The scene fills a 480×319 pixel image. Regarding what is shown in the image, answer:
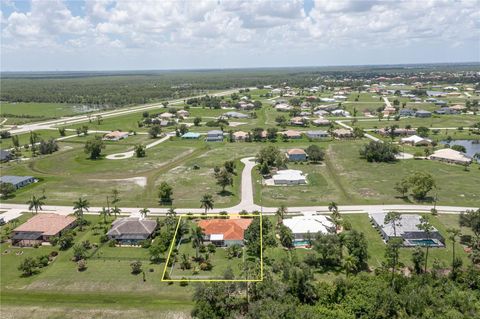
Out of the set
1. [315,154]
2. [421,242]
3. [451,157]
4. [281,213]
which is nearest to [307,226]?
[281,213]

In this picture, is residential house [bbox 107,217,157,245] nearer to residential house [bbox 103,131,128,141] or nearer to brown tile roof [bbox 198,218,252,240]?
brown tile roof [bbox 198,218,252,240]

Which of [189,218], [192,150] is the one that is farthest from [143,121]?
[189,218]

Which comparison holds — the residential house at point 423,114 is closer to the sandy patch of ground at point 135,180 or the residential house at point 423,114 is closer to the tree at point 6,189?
the sandy patch of ground at point 135,180

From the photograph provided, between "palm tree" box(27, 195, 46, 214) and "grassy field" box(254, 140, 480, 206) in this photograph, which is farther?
"grassy field" box(254, 140, 480, 206)

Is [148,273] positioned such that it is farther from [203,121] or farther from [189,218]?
[203,121]

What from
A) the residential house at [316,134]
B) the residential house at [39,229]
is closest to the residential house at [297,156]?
the residential house at [316,134]

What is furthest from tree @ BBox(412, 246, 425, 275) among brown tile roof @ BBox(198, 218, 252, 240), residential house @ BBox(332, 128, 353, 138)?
residential house @ BBox(332, 128, 353, 138)
